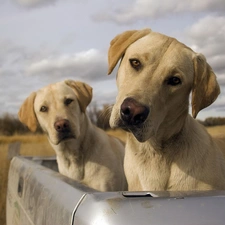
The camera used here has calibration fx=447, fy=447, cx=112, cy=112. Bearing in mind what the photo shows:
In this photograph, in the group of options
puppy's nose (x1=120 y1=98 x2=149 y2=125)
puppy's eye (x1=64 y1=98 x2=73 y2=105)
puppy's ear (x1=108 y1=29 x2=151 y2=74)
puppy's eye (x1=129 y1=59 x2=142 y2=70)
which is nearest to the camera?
puppy's nose (x1=120 y1=98 x2=149 y2=125)

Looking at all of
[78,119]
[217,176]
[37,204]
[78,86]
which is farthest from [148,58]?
[78,86]

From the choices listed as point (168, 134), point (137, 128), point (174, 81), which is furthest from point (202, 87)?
point (137, 128)

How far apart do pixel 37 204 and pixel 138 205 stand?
1.28 meters

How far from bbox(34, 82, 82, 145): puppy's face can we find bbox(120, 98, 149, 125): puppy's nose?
7.14ft

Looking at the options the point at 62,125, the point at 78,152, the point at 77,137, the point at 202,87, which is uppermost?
the point at 202,87

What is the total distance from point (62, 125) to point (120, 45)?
1.77 meters

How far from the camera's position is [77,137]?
179 inches

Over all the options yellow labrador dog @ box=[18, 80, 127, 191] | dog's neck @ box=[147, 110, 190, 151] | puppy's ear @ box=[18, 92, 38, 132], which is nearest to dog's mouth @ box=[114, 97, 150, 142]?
dog's neck @ box=[147, 110, 190, 151]

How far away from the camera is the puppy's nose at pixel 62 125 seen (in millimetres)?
4492

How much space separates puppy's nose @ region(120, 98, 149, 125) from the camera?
2.28 meters

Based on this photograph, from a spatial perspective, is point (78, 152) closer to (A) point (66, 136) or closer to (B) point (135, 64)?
(A) point (66, 136)

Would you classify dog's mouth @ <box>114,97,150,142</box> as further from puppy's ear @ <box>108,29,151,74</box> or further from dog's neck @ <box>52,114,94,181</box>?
dog's neck @ <box>52,114,94,181</box>

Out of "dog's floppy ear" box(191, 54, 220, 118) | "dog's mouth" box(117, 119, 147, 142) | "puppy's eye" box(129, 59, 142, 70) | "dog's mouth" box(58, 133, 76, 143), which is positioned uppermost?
"puppy's eye" box(129, 59, 142, 70)

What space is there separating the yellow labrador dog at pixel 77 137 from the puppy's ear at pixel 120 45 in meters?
1.65
